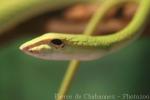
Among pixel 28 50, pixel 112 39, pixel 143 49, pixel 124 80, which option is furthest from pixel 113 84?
pixel 28 50

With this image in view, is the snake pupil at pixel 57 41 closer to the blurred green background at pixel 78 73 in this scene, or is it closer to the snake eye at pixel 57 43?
the snake eye at pixel 57 43

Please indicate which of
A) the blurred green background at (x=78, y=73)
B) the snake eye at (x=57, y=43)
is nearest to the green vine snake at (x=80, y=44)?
the snake eye at (x=57, y=43)

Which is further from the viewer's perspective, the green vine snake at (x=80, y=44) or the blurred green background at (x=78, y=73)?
the blurred green background at (x=78, y=73)

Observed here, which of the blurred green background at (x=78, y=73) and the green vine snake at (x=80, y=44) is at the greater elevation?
the blurred green background at (x=78, y=73)

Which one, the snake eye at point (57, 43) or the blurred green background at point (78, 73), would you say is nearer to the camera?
the snake eye at point (57, 43)

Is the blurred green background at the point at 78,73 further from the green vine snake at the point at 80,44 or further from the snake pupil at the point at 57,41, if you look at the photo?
the snake pupil at the point at 57,41

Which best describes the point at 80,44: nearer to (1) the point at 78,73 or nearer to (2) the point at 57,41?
(2) the point at 57,41

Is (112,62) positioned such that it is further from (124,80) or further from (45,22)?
(45,22)

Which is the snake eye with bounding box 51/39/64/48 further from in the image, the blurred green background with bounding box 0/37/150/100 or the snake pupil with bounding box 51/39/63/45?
the blurred green background with bounding box 0/37/150/100
